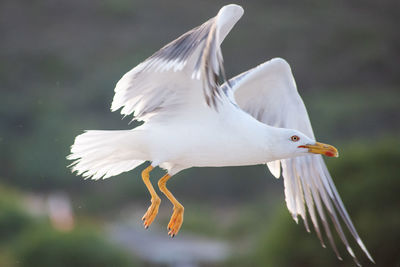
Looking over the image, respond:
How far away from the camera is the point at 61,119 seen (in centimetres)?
1630

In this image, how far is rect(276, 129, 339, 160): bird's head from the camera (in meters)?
3.15

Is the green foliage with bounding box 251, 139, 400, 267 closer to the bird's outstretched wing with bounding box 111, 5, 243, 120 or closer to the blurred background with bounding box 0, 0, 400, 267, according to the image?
the blurred background with bounding box 0, 0, 400, 267

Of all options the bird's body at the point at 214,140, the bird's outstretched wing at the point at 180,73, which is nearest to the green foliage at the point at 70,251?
the bird's outstretched wing at the point at 180,73

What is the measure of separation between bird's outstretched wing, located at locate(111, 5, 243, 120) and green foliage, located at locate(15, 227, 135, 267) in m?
4.04

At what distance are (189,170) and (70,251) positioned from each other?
8.59 metres

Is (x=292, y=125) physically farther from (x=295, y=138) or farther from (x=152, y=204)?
(x=152, y=204)

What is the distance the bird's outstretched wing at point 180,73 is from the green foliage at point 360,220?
→ 3.41 metres

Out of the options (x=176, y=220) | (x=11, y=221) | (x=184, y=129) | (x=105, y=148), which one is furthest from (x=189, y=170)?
(x=184, y=129)

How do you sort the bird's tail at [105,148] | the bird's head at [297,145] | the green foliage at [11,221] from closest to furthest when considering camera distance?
the bird's head at [297,145], the bird's tail at [105,148], the green foliage at [11,221]

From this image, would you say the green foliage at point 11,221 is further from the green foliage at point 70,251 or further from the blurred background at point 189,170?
the green foliage at point 70,251

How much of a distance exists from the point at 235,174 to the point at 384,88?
18.7ft

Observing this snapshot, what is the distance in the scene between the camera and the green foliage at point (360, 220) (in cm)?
646

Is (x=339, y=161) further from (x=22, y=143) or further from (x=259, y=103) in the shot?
(x=22, y=143)

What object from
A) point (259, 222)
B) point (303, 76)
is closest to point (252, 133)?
point (259, 222)
